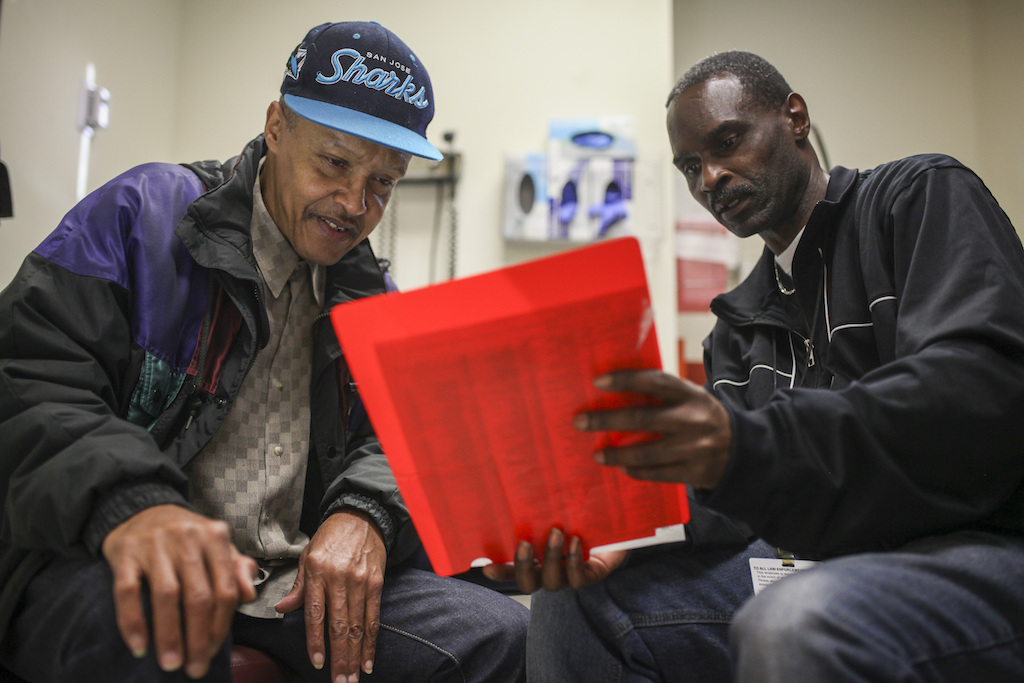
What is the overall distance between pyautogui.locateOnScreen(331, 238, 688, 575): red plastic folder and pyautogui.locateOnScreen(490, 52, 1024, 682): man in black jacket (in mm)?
42

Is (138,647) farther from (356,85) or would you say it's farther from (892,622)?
(356,85)

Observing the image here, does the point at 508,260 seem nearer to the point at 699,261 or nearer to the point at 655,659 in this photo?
the point at 699,261

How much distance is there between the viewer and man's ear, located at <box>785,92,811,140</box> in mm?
1303

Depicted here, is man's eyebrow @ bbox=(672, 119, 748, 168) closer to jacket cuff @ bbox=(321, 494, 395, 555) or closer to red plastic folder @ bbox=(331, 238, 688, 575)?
red plastic folder @ bbox=(331, 238, 688, 575)

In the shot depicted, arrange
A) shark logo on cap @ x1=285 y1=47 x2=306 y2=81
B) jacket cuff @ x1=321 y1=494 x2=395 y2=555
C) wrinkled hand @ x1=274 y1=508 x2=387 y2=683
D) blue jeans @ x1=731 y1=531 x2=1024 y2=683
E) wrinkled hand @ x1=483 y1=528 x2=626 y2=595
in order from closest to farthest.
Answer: blue jeans @ x1=731 y1=531 x2=1024 y2=683
wrinkled hand @ x1=483 y1=528 x2=626 y2=595
wrinkled hand @ x1=274 y1=508 x2=387 y2=683
jacket cuff @ x1=321 y1=494 x2=395 y2=555
shark logo on cap @ x1=285 y1=47 x2=306 y2=81

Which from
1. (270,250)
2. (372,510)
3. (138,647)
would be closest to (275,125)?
(270,250)

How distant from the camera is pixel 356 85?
1209 millimetres

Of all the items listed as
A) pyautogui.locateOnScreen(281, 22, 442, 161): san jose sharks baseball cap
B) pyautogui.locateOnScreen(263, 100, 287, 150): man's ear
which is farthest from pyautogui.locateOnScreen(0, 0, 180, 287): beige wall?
pyautogui.locateOnScreen(281, 22, 442, 161): san jose sharks baseball cap

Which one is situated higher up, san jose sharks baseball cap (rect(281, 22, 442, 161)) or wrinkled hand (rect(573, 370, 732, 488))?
san jose sharks baseball cap (rect(281, 22, 442, 161))

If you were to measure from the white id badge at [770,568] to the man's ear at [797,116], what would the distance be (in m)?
0.74

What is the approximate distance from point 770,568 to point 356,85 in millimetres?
1016

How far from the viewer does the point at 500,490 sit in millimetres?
781

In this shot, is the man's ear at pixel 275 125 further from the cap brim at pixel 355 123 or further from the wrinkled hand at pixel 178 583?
the wrinkled hand at pixel 178 583

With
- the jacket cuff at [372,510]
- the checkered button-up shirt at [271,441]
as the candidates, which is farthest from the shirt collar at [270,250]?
the jacket cuff at [372,510]
